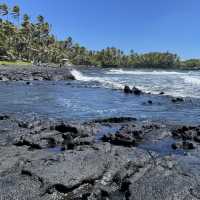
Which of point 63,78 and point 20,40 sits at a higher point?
point 20,40

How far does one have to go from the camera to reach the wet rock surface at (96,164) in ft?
30.6

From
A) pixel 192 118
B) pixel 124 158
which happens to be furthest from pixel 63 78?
pixel 124 158

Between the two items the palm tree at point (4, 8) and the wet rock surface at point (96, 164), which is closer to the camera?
the wet rock surface at point (96, 164)

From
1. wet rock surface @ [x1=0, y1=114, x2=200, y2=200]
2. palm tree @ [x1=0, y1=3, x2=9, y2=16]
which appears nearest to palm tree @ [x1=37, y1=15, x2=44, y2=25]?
palm tree @ [x1=0, y1=3, x2=9, y2=16]

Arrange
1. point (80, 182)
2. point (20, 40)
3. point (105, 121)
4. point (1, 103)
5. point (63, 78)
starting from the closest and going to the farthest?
point (80, 182) → point (105, 121) → point (1, 103) → point (63, 78) → point (20, 40)

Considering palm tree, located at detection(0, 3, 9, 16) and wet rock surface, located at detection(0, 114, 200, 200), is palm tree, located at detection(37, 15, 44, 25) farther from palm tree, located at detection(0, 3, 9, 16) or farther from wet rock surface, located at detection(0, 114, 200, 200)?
wet rock surface, located at detection(0, 114, 200, 200)

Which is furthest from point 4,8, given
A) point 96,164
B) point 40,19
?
point 96,164

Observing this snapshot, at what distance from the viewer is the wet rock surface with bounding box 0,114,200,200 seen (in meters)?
9.34

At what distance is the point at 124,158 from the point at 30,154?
10.5 feet

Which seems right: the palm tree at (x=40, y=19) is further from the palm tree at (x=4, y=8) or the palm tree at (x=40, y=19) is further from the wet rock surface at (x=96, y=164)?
the wet rock surface at (x=96, y=164)

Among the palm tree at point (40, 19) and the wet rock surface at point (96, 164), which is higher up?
the palm tree at point (40, 19)

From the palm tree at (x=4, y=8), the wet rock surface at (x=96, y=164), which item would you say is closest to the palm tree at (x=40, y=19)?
the palm tree at (x=4, y=8)

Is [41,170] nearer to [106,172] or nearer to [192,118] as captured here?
[106,172]

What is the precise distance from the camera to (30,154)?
478 inches
